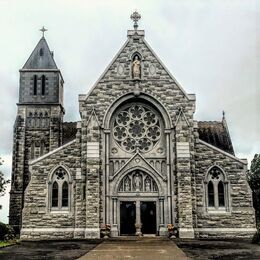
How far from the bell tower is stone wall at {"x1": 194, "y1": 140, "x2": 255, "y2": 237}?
689 inches

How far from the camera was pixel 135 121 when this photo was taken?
103ft

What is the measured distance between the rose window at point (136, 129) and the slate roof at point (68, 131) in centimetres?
1363

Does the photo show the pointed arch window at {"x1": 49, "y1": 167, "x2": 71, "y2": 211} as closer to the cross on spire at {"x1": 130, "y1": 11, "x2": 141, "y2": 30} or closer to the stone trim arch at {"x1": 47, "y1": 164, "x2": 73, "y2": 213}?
the stone trim arch at {"x1": 47, "y1": 164, "x2": 73, "y2": 213}

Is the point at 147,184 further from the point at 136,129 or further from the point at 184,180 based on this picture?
the point at 136,129

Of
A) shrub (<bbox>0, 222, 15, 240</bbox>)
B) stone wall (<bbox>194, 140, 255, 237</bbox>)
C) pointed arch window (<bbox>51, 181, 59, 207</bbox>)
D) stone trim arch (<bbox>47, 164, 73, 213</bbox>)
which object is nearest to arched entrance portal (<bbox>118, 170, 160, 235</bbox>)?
stone wall (<bbox>194, 140, 255, 237</bbox>)

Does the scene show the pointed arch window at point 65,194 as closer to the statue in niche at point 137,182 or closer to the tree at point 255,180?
the statue in niche at point 137,182

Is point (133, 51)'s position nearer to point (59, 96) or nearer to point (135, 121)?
point (135, 121)

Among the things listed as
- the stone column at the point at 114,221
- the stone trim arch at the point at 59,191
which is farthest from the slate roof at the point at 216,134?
the stone trim arch at the point at 59,191

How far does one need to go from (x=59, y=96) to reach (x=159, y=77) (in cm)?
1790

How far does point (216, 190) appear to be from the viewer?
30.2 metres

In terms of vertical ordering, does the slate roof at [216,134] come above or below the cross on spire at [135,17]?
below

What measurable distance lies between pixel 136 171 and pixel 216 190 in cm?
532

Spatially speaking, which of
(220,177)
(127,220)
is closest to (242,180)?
(220,177)

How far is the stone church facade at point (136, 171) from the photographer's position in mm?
29344
